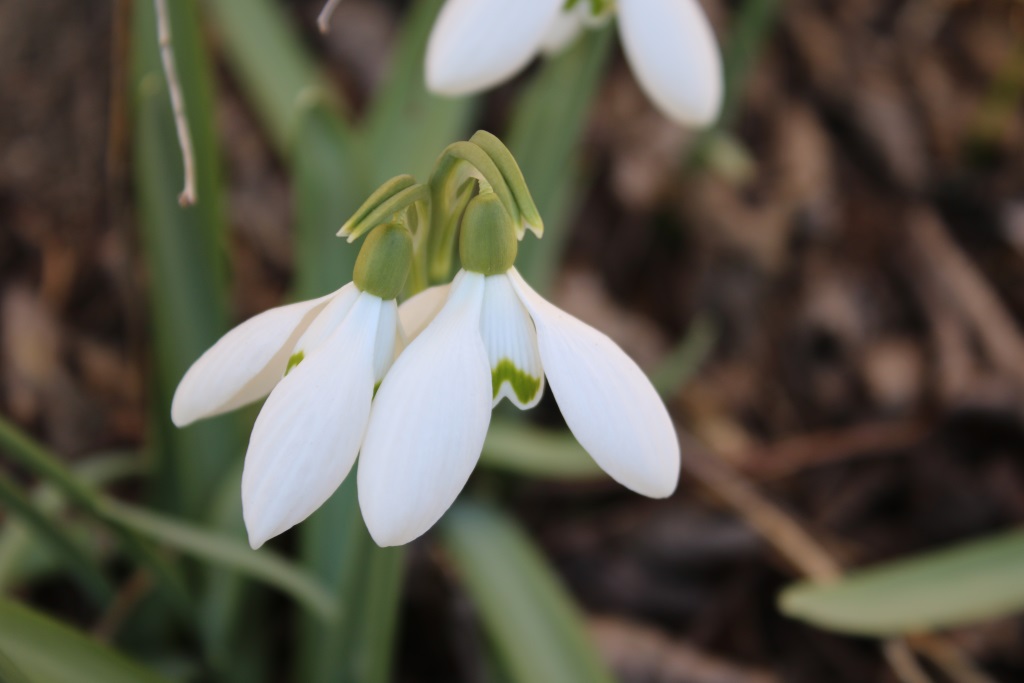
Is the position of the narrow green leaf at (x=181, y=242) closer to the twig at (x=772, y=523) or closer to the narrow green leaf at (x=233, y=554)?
the narrow green leaf at (x=233, y=554)

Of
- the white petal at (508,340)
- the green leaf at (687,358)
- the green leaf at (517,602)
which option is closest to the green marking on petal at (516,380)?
the white petal at (508,340)

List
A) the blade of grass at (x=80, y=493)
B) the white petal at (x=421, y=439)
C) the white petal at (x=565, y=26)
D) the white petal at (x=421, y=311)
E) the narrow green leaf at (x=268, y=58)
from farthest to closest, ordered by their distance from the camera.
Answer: the narrow green leaf at (x=268, y=58) < the white petal at (x=565, y=26) < the blade of grass at (x=80, y=493) < the white petal at (x=421, y=311) < the white petal at (x=421, y=439)

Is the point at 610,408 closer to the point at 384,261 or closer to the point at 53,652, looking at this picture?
the point at 384,261

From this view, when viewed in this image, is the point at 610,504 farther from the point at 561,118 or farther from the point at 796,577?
the point at 561,118

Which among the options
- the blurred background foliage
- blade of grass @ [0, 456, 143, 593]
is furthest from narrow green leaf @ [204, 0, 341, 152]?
blade of grass @ [0, 456, 143, 593]

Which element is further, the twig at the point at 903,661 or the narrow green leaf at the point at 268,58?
the narrow green leaf at the point at 268,58

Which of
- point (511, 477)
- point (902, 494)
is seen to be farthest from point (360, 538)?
A: point (902, 494)

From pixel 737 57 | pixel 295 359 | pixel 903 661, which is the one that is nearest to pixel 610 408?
pixel 295 359

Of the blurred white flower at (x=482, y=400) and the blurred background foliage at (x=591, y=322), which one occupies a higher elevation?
the blurred white flower at (x=482, y=400)
